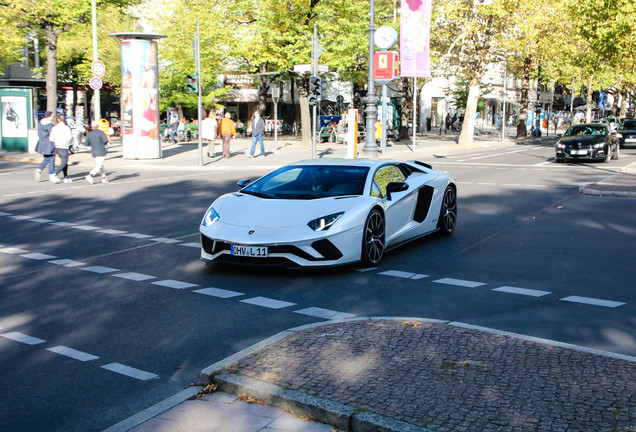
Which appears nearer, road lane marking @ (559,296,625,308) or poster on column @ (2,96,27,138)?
road lane marking @ (559,296,625,308)

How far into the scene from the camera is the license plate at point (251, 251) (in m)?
7.79

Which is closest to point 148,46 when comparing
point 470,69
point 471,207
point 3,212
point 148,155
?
point 148,155

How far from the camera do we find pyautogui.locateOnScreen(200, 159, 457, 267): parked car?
25.7ft

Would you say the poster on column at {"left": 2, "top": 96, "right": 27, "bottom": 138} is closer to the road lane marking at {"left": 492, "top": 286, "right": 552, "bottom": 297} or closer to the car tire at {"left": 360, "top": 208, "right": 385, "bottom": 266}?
the car tire at {"left": 360, "top": 208, "right": 385, "bottom": 266}

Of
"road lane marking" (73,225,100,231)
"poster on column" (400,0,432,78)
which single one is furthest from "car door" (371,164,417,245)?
"poster on column" (400,0,432,78)

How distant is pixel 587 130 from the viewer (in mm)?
28562

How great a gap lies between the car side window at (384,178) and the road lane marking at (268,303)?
2.43 meters

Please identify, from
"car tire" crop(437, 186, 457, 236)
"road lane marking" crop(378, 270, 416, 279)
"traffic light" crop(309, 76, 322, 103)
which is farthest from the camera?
"traffic light" crop(309, 76, 322, 103)

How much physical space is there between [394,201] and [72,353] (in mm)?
4903

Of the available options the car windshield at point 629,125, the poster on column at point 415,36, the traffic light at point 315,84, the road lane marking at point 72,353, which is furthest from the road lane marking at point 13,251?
the car windshield at point 629,125

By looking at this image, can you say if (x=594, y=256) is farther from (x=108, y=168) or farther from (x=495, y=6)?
(x=495, y=6)

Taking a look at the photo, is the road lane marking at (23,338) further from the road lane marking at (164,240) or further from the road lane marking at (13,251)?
the road lane marking at (164,240)

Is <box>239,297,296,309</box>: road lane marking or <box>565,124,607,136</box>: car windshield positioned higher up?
<box>565,124,607,136</box>: car windshield

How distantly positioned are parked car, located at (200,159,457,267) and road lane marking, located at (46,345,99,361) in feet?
8.77
